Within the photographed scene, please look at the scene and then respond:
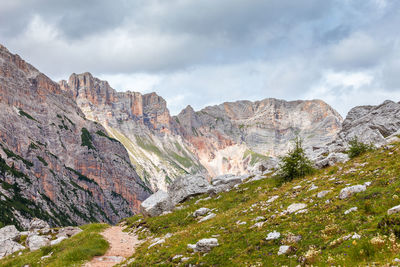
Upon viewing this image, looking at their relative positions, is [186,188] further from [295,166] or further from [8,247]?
[8,247]

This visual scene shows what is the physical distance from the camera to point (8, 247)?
37875mm

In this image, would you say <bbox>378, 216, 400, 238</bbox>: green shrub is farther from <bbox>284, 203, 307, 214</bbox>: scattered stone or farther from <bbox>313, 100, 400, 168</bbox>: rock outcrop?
<bbox>313, 100, 400, 168</bbox>: rock outcrop

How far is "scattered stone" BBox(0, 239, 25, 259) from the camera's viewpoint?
120 feet

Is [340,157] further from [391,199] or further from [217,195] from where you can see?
[391,199]

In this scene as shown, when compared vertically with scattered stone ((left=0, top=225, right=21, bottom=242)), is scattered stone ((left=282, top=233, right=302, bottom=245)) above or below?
above

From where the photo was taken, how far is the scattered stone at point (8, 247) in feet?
120

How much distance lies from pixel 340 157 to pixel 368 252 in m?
29.1

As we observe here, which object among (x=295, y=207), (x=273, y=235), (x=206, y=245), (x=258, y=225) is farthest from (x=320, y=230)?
(x=206, y=245)

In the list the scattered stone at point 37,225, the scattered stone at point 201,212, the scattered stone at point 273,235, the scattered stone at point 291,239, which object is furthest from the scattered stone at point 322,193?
the scattered stone at point 37,225

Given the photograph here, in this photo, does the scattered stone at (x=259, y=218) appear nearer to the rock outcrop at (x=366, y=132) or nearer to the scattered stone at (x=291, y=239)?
the scattered stone at (x=291, y=239)

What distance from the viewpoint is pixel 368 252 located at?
417 inches

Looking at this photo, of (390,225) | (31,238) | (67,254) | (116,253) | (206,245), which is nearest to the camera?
(390,225)

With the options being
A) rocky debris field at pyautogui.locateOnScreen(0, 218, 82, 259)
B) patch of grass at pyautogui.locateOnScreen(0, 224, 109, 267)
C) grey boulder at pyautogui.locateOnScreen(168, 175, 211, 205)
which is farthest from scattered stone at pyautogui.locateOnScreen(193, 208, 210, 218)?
rocky debris field at pyautogui.locateOnScreen(0, 218, 82, 259)

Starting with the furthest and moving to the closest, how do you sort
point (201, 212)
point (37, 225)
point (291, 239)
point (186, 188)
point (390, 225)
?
point (37, 225)
point (186, 188)
point (201, 212)
point (291, 239)
point (390, 225)
